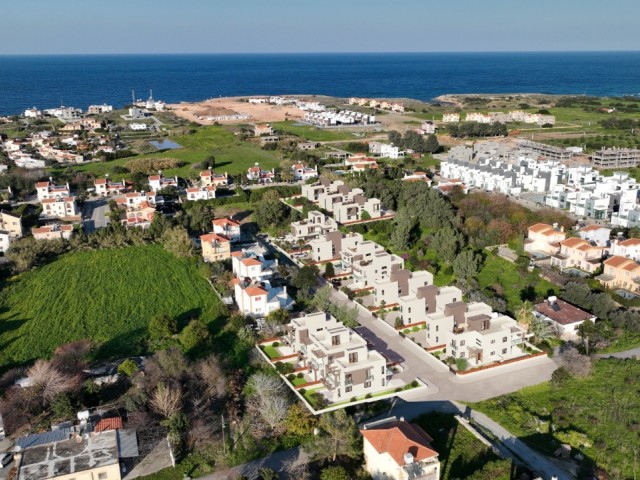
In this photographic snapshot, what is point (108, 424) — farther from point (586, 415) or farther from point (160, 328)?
point (586, 415)

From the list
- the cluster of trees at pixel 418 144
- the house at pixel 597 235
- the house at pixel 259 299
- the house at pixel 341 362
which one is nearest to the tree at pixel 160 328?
the house at pixel 259 299

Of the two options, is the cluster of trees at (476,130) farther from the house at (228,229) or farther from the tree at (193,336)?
the tree at (193,336)

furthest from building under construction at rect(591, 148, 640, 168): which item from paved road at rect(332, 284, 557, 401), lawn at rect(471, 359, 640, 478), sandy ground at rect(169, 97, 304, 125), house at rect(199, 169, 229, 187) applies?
sandy ground at rect(169, 97, 304, 125)

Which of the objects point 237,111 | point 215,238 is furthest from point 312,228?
point 237,111

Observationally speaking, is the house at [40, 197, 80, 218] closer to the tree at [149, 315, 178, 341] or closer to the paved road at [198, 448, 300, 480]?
the tree at [149, 315, 178, 341]

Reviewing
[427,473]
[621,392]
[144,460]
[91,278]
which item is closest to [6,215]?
[91,278]
